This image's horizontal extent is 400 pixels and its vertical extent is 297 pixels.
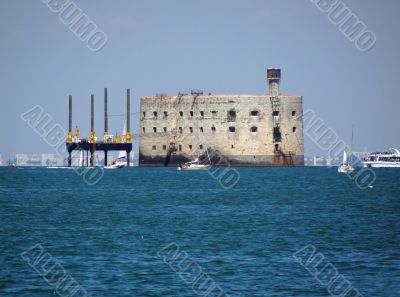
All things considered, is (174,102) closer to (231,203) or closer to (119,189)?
(119,189)

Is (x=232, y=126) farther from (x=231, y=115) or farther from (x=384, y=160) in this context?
(x=384, y=160)

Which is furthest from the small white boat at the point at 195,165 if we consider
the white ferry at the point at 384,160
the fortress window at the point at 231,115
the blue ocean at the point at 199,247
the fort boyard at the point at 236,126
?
the blue ocean at the point at 199,247

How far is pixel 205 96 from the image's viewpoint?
359 feet

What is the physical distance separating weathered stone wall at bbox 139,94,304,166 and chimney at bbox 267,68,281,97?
1.50 m

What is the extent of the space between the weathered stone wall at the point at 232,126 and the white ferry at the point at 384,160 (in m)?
38.7

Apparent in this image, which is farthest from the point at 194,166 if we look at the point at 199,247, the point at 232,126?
the point at 199,247

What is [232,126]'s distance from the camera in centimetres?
10838

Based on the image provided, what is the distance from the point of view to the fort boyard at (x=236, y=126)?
354 ft

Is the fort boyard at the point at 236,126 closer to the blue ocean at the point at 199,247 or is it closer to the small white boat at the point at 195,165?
the small white boat at the point at 195,165

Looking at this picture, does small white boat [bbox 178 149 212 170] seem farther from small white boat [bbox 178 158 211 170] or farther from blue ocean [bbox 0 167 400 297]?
blue ocean [bbox 0 167 400 297]

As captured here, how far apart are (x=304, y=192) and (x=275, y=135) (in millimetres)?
44523

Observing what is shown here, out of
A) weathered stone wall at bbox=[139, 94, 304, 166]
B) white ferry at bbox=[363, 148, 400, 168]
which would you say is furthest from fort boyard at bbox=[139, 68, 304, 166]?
white ferry at bbox=[363, 148, 400, 168]

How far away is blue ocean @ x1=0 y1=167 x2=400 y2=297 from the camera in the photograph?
81.1 feet

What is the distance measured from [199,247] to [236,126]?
7676cm
